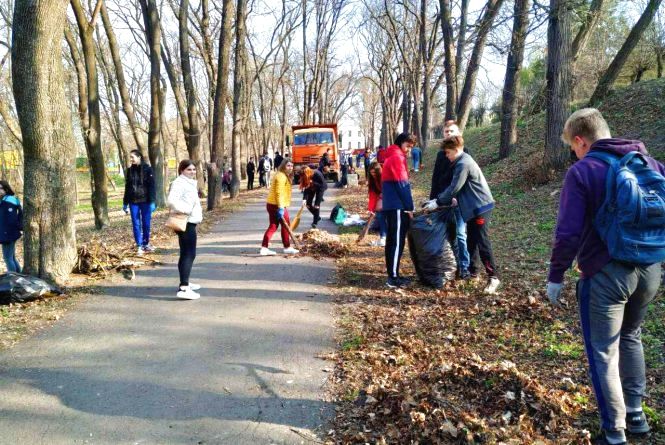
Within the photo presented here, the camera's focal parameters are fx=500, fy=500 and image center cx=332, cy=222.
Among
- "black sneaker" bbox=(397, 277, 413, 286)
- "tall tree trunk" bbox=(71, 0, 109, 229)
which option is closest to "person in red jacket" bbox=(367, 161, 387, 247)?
"black sneaker" bbox=(397, 277, 413, 286)

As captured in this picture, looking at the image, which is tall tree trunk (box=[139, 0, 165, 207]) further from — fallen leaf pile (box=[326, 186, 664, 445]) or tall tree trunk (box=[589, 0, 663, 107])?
tall tree trunk (box=[589, 0, 663, 107])

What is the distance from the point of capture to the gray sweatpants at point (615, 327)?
2891 mm

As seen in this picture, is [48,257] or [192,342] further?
[48,257]

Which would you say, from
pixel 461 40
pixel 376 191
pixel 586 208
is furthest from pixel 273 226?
pixel 461 40

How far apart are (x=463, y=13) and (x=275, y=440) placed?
1745 centimetres

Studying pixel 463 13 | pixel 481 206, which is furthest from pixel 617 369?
pixel 463 13

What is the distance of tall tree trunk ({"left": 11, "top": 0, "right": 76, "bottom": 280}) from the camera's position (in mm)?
6305

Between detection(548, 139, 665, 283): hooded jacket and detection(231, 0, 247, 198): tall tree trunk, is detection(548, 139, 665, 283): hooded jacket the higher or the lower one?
the lower one

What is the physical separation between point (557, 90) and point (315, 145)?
14479 millimetres

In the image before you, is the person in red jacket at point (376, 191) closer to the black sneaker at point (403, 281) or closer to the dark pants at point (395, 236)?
the black sneaker at point (403, 281)

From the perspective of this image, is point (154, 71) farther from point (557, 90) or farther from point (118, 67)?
point (557, 90)

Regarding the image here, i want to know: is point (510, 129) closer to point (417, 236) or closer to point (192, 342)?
point (417, 236)

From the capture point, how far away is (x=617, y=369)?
3.00 meters

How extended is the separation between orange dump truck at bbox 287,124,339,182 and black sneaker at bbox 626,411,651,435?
2213 centimetres
